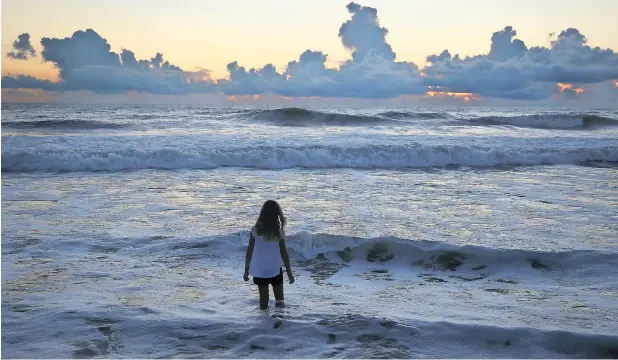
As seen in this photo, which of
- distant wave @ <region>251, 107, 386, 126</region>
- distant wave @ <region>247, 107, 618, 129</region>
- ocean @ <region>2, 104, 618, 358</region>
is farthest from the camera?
distant wave @ <region>247, 107, 618, 129</region>

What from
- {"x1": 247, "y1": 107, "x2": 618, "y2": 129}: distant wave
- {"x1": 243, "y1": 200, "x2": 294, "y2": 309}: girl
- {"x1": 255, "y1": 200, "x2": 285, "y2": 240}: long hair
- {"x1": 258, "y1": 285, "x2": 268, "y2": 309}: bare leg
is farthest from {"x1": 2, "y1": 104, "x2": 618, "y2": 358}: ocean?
{"x1": 247, "y1": 107, "x2": 618, "y2": 129}: distant wave

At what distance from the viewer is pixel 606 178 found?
54.0 ft

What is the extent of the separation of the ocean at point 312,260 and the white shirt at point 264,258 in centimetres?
42

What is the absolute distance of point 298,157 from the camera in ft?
64.0

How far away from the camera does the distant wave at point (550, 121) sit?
38156 mm

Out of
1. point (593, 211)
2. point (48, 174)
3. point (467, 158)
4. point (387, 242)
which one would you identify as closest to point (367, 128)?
point (467, 158)

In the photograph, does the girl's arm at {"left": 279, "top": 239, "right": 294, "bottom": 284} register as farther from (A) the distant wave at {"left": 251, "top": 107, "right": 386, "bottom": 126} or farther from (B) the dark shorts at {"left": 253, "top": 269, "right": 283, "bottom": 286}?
(A) the distant wave at {"left": 251, "top": 107, "right": 386, "bottom": 126}

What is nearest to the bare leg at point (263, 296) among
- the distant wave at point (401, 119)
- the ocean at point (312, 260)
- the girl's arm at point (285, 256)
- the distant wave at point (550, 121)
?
the ocean at point (312, 260)

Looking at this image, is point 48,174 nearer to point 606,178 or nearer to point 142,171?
point 142,171

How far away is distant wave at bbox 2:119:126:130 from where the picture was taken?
31.2 meters

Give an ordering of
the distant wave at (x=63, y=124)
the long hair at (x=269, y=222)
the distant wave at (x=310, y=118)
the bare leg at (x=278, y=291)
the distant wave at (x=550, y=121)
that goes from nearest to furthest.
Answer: the long hair at (x=269, y=222) → the bare leg at (x=278, y=291) → the distant wave at (x=63, y=124) → the distant wave at (x=310, y=118) → the distant wave at (x=550, y=121)

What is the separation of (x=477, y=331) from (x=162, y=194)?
30.7 feet

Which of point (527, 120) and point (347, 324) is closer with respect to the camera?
point (347, 324)

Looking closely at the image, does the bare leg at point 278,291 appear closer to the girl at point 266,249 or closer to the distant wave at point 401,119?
the girl at point 266,249
